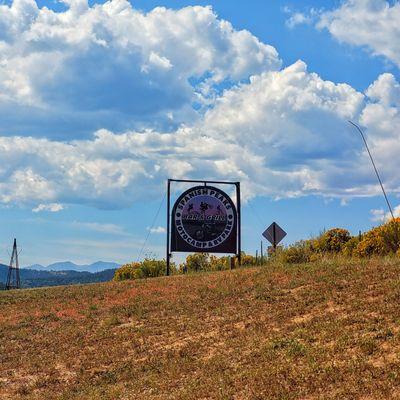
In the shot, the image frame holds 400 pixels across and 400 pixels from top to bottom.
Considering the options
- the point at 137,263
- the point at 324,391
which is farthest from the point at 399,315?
the point at 137,263

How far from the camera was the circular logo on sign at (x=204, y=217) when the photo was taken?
36.5m

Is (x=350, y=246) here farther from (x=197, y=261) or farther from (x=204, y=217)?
(x=197, y=261)

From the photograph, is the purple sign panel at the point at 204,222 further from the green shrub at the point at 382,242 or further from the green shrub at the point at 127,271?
the green shrub at the point at 382,242

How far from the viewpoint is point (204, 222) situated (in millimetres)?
36750

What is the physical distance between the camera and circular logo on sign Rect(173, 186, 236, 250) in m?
36.5

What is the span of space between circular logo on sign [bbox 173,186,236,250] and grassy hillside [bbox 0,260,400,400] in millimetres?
8459

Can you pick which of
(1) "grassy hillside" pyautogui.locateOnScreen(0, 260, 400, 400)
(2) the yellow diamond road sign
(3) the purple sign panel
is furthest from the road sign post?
(1) "grassy hillside" pyautogui.locateOnScreen(0, 260, 400, 400)

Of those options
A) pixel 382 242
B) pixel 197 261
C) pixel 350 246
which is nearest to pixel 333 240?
pixel 350 246

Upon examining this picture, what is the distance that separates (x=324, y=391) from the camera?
11.3m

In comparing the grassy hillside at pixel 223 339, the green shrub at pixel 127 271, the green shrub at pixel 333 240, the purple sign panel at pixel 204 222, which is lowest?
the grassy hillside at pixel 223 339

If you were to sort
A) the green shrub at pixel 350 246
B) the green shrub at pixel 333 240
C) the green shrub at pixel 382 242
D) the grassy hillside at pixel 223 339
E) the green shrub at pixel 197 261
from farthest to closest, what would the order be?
the green shrub at pixel 197 261, the green shrub at pixel 333 240, the green shrub at pixel 350 246, the green shrub at pixel 382 242, the grassy hillside at pixel 223 339

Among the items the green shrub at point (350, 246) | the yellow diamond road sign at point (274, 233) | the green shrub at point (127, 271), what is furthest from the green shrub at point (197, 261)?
the green shrub at point (350, 246)

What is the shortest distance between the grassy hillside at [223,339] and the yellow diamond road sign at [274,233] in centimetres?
786

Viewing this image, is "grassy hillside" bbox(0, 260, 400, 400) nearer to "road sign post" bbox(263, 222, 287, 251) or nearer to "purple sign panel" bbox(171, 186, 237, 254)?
"road sign post" bbox(263, 222, 287, 251)
